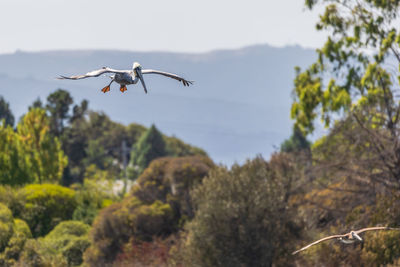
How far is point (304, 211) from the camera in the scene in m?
28.6

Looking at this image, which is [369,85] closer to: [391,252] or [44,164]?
[391,252]

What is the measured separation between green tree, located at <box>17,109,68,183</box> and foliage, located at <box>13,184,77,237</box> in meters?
11.1

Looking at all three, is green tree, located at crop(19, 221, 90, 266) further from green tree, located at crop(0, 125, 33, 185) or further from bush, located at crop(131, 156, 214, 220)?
green tree, located at crop(0, 125, 33, 185)

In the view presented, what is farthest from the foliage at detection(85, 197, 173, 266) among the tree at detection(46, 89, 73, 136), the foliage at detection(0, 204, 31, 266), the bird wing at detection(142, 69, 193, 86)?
the tree at detection(46, 89, 73, 136)

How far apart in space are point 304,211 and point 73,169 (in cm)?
6283

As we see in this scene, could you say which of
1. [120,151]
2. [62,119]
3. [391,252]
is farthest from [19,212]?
[120,151]

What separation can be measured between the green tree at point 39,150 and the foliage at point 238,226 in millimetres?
28889

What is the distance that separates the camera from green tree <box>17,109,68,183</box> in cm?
5453

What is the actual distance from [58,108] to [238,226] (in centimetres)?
6151

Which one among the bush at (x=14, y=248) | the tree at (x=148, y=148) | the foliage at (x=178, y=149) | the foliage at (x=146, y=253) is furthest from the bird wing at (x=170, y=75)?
the foliage at (x=178, y=149)

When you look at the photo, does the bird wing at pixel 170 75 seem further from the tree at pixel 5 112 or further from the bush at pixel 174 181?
the tree at pixel 5 112

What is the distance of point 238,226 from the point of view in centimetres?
2589

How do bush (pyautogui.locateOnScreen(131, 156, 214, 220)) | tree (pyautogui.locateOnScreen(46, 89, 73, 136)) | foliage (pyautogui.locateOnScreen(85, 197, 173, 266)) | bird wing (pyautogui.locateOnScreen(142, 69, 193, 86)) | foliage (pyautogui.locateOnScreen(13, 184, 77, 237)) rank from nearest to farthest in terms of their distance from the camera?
1. bird wing (pyautogui.locateOnScreen(142, 69, 193, 86))
2. foliage (pyautogui.locateOnScreen(85, 197, 173, 266))
3. bush (pyautogui.locateOnScreen(131, 156, 214, 220))
4. foliage (pyautogui.locateOnScreen(13, 184, 77, 237))
5. tree (pyautogui.locateOnScreen(46, 89, 73, 136))

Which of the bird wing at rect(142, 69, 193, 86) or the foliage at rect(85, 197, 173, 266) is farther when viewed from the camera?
the foliage at rect(85, 197, 173, 266)
